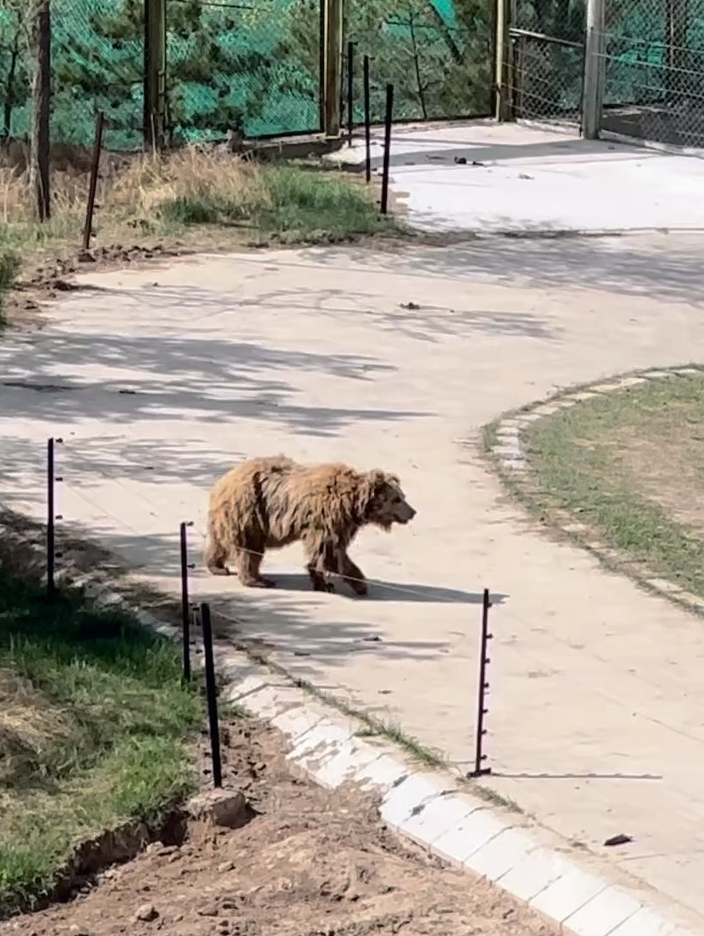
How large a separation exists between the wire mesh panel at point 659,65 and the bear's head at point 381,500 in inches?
615

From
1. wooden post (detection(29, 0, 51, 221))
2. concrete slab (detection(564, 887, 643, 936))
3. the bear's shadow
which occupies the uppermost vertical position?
wooden post (detection(29, 0, 51, 221))

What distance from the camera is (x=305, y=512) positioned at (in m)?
8.08

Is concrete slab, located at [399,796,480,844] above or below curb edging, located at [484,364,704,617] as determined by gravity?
below

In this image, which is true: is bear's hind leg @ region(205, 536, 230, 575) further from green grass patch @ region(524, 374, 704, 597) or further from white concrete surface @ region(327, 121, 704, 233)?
white concrete surface @ region(327, 121, 704, 233)

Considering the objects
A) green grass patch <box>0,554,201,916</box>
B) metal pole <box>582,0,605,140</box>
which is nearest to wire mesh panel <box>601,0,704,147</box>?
metal pole <box>582,0,605,140</box>

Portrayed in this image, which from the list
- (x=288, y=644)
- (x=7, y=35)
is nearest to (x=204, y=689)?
(x=288, y=644)

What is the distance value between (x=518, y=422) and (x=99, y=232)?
6807mm

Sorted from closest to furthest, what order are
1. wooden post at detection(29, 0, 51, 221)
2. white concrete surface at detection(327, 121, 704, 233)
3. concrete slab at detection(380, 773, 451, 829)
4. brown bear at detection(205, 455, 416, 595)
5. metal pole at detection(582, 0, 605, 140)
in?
1. concrete slab at detection(380, 773, 451, 829)
2. brown bear at detection(205, 455, 416, 595)
3. wooden post at detection(29, 0, 51, 221)
4. white concrete surface at detection(327, 121, 704, 233)
5. metal pole at detection(582, 0, 605, 140)

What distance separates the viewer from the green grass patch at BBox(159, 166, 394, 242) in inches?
672

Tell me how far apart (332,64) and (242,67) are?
181 centimetres

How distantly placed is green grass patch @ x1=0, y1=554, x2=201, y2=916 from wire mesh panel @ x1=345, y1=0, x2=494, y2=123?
18.5m

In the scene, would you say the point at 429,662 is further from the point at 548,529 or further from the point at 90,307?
the point at 90,307

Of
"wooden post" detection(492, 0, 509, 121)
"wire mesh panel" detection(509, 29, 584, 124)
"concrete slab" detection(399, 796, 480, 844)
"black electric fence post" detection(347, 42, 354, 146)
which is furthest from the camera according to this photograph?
"wire mesh panel" detection(509, 29, 584, 124)

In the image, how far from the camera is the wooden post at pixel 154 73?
20625mm
